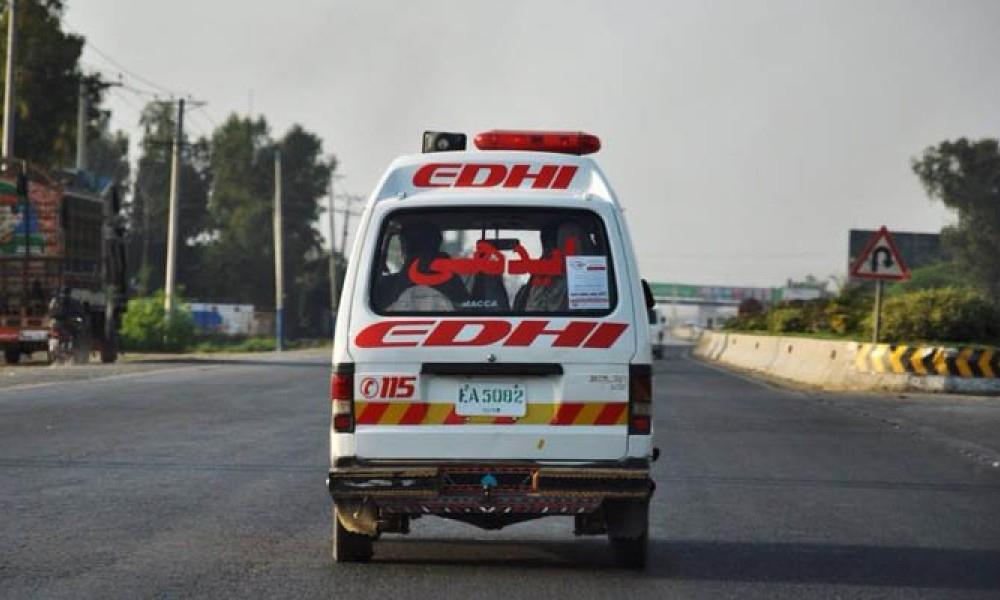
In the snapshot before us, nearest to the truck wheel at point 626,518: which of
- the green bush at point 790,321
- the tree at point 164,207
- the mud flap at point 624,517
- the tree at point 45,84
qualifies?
the mud flap at point 624,517

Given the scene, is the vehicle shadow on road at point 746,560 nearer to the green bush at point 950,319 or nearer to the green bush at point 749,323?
the green bush at point 950,319

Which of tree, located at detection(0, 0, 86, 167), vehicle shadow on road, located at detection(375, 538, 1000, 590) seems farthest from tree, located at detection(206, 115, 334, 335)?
vehicle shadow on road, located at detection(375, 538, 1000, 590)

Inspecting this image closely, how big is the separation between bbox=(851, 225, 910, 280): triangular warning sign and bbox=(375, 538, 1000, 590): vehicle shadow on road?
2104 cm

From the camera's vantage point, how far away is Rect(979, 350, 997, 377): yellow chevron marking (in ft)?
92.9

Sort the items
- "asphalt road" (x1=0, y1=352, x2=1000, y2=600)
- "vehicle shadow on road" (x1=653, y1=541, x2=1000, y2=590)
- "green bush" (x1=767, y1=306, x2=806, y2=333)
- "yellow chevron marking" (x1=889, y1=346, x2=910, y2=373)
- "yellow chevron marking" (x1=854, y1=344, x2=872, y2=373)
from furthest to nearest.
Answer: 1. "green bush" (x1=767, y1=306, x2=806, y2=333)
2. "yellow chevron marking" (x1=854, y1=344, x2=872, y2=373)
3. "yellow chevron marking" (x1=889, y1=346, x2=910, y2=373)
4. "vehicle shadow on road" (x1=653, y1=541, x2=1000, y2=590)
5. "asphalt road" (x1=0, y1=352, x2=1000, y2=600)

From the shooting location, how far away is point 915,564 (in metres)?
9.45

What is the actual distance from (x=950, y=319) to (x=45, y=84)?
51970mm

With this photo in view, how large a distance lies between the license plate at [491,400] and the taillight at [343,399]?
538mm

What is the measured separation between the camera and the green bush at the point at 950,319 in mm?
32031

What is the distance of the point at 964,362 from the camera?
28.5 metres

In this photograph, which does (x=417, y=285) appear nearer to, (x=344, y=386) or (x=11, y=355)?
(x=344, y=386)

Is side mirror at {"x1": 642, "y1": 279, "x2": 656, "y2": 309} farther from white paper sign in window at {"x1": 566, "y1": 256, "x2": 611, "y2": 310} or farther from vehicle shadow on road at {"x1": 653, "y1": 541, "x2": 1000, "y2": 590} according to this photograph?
vehicle shadow on road at {"x1": 653, "y1": 541, "x2": 1000, "y2": 590}

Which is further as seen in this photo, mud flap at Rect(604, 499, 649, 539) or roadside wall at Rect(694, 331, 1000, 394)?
roadside wall at Rect(694, 331, 1000, 394)

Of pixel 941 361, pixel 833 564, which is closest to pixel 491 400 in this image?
pixel 833 564
